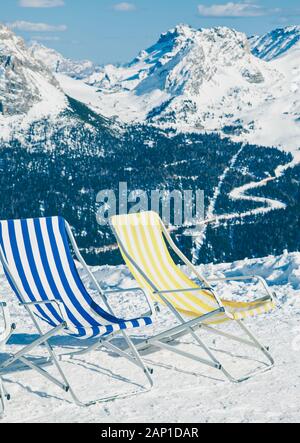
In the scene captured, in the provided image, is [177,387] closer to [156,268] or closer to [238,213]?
[156,268]

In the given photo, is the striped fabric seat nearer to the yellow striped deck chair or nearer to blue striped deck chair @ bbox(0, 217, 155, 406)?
the yellow striped deck chair

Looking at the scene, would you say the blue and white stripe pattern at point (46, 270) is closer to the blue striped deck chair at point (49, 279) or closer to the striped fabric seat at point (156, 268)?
the blue striped deck chair at point (49, 279)

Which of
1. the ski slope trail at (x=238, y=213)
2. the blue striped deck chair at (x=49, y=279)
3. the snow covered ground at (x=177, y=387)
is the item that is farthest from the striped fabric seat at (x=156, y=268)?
the ski slope trail at (x=238, y=213)

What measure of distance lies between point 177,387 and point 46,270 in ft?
7.00

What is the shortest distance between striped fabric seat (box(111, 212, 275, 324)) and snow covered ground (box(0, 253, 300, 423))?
63cm

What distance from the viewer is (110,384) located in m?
7.35

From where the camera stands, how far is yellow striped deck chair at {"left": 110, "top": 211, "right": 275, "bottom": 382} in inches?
297

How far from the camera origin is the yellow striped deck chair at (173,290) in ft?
24.8

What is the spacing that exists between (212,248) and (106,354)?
12316cm

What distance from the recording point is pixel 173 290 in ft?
25.3

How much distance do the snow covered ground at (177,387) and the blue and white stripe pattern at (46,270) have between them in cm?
68

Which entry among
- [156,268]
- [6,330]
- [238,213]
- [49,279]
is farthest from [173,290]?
[238,213]

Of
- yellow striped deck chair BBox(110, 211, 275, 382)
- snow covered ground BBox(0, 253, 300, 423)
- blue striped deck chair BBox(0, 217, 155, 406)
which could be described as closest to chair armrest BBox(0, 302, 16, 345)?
blue striped deck chair BBox(0, 217, 155, 406)

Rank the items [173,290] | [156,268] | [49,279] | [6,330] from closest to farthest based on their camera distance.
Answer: [6,330] → [173,290] → [49,279] → [156,268]
